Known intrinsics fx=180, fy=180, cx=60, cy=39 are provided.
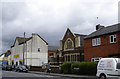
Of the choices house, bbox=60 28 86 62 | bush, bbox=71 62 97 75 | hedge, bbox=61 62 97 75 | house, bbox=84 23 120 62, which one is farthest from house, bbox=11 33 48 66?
bush, bbox=71 62 97 75

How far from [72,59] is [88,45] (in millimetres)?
11531

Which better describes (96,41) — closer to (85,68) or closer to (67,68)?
(67,68)

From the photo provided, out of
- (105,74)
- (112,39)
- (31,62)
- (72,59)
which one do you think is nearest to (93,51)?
(112,39)

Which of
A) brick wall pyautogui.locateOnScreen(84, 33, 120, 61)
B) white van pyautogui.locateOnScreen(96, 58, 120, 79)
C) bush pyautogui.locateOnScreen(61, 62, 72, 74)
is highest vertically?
brick wall pyautogui.locateOnScreen(84, 33, 120, 61)

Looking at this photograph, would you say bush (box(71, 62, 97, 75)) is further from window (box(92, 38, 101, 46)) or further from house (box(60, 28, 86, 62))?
house (box(60, 28, 86, 62))

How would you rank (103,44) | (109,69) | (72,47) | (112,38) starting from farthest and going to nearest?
(72,47)
(103,44)
(112,38)
(109,69)

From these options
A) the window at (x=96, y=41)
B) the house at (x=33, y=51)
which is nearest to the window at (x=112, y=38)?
the window at (x=96, y=41)

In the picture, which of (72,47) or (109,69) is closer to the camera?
(109,69)

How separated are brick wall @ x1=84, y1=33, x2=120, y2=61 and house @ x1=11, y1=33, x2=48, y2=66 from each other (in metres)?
26.9

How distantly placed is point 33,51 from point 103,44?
103ft

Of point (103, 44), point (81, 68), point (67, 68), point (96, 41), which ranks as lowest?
point (67, 68)

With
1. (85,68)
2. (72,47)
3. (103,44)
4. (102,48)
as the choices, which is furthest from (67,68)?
(72,47)

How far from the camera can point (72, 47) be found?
142ft

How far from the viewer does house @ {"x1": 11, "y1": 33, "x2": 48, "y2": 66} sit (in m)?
55.0
